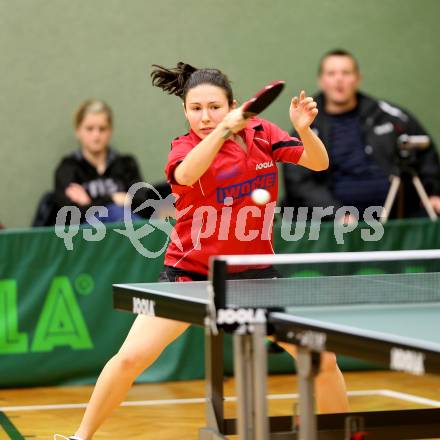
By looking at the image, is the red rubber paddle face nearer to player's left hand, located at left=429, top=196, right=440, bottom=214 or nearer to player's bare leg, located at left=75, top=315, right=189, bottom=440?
player's bare leg, located at left=75, top=315, right=189, bottom=440

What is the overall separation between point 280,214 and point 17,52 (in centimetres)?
254

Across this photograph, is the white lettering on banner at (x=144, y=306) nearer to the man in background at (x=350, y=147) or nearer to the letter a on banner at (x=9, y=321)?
→ the letter a on banner at (x=9, y=321)

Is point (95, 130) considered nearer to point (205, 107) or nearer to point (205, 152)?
point (205, 107)

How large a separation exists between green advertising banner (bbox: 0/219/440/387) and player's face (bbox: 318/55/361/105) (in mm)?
2017

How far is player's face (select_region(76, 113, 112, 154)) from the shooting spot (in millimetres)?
7625

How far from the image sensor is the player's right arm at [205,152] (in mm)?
3527

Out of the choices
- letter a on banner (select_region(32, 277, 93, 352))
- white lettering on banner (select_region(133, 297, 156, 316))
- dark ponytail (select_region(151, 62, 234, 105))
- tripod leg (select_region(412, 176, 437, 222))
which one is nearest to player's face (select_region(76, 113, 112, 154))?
letter a on banner (select_region(32, 277, 93, 352))

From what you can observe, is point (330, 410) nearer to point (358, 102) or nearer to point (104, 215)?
point (104, 215)

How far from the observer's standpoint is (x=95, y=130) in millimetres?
7629

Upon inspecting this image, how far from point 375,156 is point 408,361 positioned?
5501mm

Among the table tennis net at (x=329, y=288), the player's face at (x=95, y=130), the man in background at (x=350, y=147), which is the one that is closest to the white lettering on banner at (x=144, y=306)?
the table tennis net at (x=329, y=288)

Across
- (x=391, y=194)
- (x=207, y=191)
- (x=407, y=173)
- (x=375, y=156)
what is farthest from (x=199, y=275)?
(x=407, y=173)

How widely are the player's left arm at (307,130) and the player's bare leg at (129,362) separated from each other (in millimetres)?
858

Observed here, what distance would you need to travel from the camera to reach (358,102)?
797 centimetres
